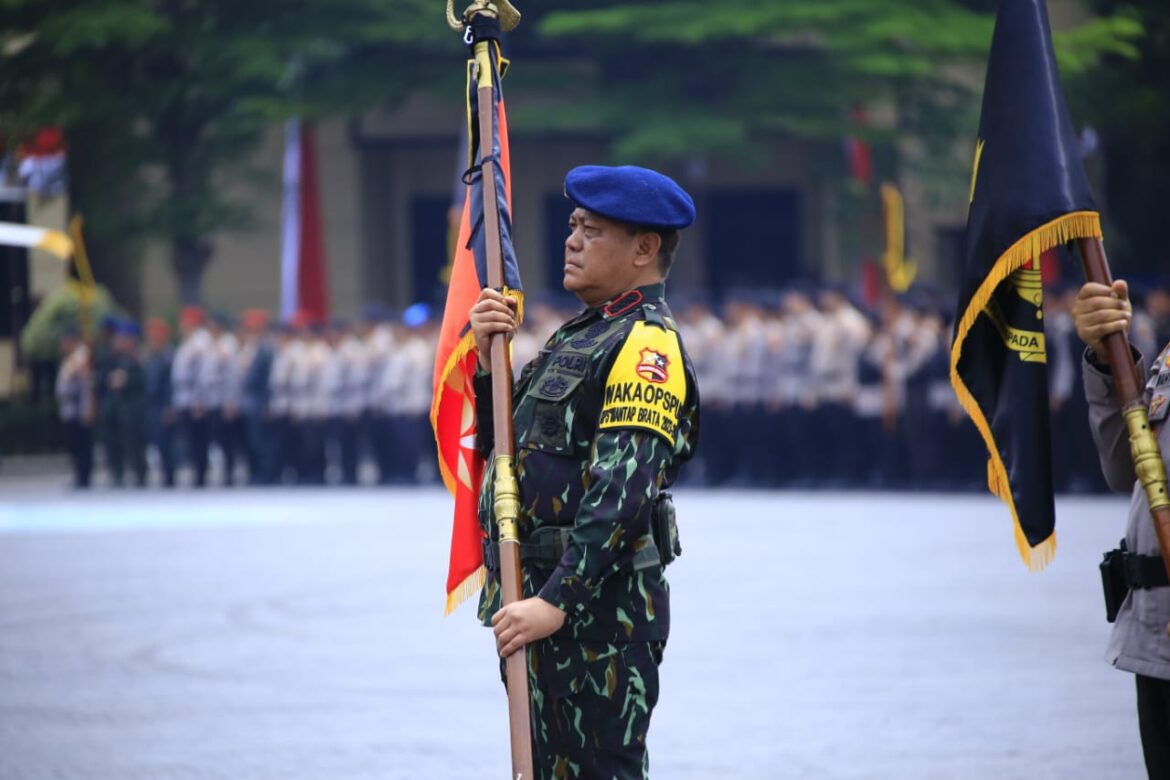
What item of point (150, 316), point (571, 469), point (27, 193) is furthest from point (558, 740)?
point (150, 316)

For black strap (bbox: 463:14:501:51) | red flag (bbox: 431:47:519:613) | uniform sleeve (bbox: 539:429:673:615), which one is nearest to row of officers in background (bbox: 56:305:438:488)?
red flag (bbox: 431:47:519:613)

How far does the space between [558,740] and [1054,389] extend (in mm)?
14644

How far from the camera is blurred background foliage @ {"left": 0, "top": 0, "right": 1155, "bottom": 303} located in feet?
88.1

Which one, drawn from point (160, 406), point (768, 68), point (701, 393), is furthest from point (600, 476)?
point (768, 68)

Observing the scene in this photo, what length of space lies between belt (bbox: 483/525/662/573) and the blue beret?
29.8 inches

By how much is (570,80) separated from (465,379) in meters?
24.8

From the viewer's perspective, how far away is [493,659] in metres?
9.68

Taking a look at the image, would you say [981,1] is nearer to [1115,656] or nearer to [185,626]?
[185,626]

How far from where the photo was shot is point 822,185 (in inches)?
1289

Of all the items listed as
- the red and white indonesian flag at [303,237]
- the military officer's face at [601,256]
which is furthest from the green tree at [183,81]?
the military officer's face at [601,256]

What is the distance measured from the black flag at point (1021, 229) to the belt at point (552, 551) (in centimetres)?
89

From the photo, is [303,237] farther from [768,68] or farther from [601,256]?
[601,256]

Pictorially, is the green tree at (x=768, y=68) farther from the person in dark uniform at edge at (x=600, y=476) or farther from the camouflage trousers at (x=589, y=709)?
the camouflage trousers at (x=589, y=709)

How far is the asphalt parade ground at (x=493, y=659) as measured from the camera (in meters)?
7.36
